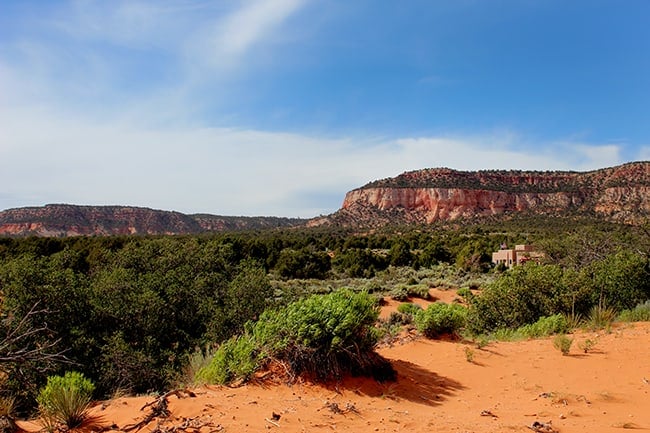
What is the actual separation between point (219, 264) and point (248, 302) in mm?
4872

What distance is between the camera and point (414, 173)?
113 m

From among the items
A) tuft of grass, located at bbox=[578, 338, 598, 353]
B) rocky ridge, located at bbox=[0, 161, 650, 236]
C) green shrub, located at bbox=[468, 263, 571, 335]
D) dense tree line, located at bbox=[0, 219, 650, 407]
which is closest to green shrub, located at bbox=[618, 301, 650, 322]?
dense tree line, located at bbox=[0, 219, 650, 407]

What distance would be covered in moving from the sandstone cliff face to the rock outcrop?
92.1ft

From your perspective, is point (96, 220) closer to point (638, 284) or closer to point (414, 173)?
point (414, 173)

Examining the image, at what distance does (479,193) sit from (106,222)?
83713 mm

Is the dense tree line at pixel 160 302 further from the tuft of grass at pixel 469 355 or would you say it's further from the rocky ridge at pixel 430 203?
the rocky ridge at pixel 430 203

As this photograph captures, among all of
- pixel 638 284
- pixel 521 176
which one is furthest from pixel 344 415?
pixel 521 176

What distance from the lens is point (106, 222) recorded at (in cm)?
10669

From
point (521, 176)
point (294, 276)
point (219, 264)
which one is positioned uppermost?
point (521, 176)

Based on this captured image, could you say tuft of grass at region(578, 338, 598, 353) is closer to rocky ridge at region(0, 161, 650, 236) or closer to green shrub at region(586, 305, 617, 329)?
green shrub at region(586, 305, 617, 329)

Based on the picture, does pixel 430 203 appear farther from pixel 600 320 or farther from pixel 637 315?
pixel 600 320

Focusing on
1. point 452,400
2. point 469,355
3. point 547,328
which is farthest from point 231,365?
point 547,328

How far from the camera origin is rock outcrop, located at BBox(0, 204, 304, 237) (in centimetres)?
9544

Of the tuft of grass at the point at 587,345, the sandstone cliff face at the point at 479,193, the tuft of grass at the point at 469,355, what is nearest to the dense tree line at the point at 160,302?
the tuft of grass at the point at 587,345
